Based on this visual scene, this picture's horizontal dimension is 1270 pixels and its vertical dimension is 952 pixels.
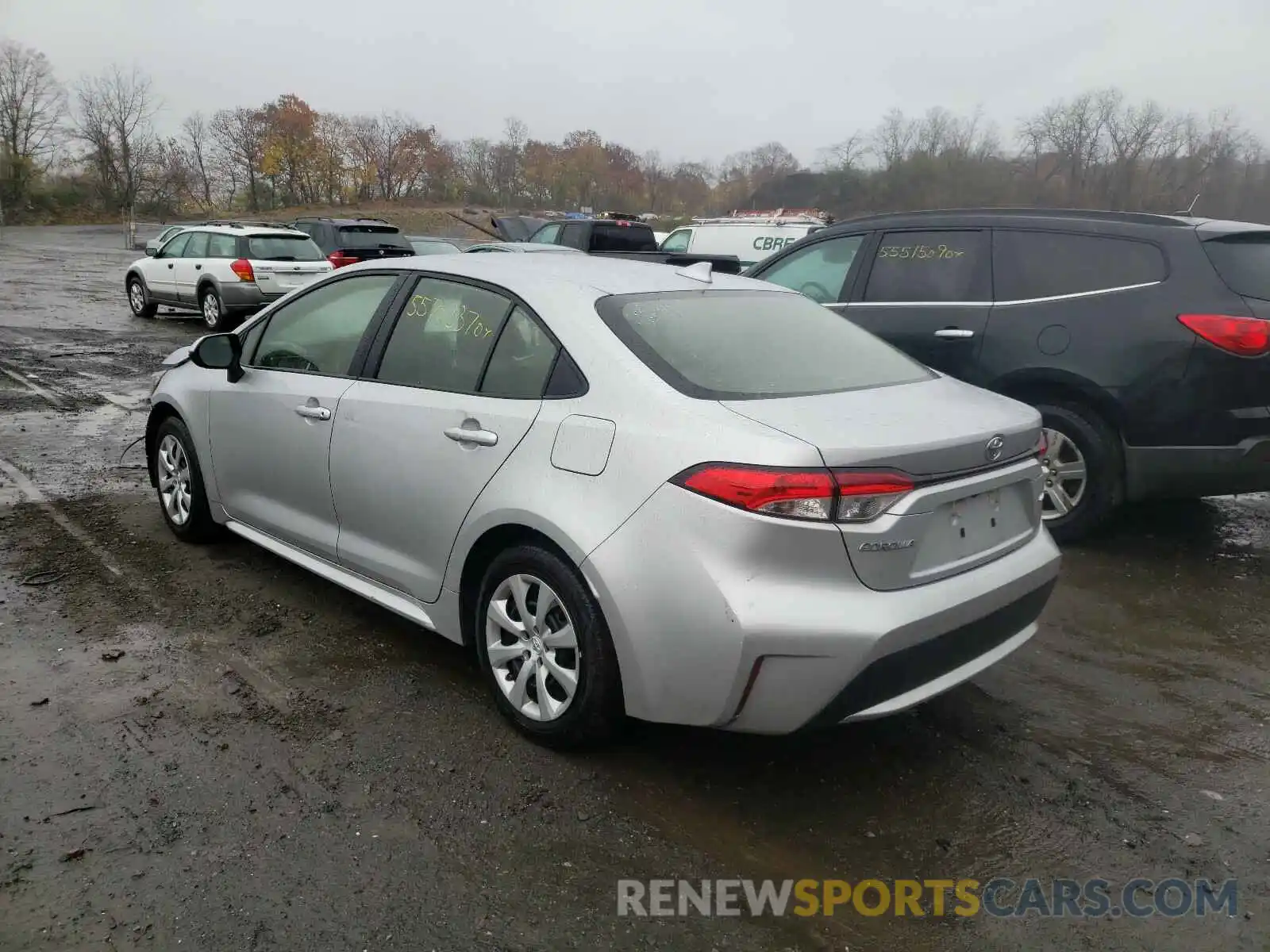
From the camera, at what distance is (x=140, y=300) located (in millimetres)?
16297

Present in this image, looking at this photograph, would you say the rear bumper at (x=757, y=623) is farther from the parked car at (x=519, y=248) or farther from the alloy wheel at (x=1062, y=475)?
the parked car at (x=519, y=248)

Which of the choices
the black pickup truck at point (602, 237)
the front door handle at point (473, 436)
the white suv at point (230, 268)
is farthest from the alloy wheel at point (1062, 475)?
the white suv at point (230, 268)

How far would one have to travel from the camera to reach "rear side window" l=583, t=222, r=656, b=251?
→ 667 inches

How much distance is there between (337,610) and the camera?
429 centimetres

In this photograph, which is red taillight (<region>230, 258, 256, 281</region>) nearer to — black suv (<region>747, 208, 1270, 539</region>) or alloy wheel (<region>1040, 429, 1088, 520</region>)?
black suv (<region>747, 208, 1270, 539</region>)

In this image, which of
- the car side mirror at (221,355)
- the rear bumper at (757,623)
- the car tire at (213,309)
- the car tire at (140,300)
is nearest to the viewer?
the rear bumper at (757,623)

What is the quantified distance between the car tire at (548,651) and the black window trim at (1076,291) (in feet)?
12.1

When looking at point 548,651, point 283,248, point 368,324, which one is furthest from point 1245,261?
point 283,248

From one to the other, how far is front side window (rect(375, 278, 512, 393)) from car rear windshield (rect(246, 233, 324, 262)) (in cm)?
1194

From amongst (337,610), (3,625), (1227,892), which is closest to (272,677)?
(337,610)

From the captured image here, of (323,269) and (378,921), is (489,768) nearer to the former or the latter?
(378,921)

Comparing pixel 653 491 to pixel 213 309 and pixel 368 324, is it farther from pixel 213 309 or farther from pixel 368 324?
pixel 213 309

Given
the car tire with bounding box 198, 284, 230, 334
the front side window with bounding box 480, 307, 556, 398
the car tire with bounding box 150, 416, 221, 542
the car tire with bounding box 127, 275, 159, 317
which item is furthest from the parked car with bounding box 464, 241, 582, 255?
the front side window with bounding box 480, 307, 556, 398

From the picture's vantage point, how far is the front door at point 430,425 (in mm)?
3242
